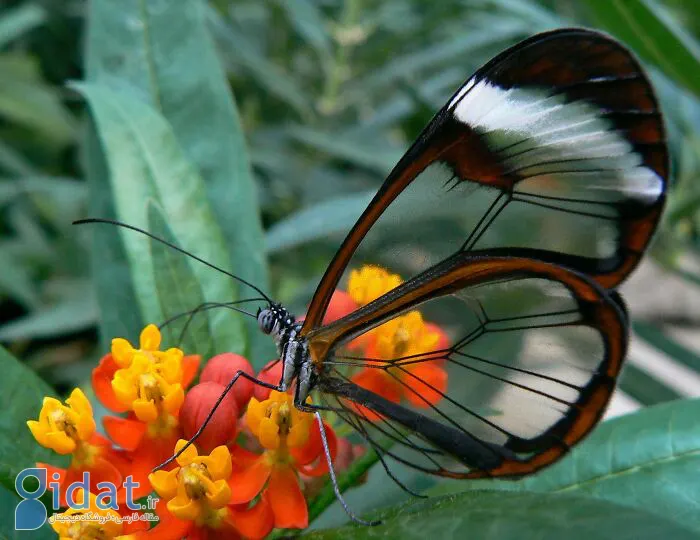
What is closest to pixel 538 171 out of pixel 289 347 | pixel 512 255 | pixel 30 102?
pixel 512 255

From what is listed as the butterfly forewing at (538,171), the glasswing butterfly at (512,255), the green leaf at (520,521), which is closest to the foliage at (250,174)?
the green leaf at (520,521)

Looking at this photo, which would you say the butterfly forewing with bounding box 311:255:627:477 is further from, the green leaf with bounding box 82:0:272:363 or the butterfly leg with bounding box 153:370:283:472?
the green leaf with bounding box 82:0:272:363

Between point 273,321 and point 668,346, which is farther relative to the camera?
point 668,346

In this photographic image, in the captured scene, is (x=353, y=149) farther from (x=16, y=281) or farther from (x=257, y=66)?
(x=16, y=281)

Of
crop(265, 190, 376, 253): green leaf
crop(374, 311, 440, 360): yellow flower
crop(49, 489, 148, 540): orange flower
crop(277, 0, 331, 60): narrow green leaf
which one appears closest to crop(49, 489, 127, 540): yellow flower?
crop(49, 489, 148, 540): orange flower

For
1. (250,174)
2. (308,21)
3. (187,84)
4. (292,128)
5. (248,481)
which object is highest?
(308,21)

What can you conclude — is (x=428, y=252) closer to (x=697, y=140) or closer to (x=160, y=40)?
(x=160, y=40)
